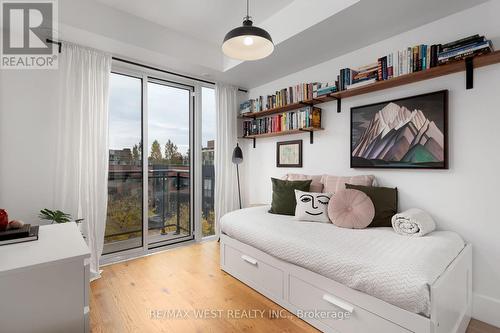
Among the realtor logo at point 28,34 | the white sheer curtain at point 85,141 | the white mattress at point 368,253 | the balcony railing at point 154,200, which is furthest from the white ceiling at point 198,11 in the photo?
the white mattress at point 368,253

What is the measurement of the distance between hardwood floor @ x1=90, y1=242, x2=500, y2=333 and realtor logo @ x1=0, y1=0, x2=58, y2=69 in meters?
2.29

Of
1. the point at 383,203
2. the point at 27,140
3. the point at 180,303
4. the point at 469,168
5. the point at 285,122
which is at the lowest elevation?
the point at 180,303

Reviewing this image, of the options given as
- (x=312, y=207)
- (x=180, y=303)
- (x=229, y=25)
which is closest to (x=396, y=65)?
(x=312, y=207)

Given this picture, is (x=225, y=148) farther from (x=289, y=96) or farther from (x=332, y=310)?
(x=332, y=310)

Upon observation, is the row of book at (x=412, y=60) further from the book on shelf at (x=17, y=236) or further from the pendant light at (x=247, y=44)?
the book on shelf at (x=17, y=236)

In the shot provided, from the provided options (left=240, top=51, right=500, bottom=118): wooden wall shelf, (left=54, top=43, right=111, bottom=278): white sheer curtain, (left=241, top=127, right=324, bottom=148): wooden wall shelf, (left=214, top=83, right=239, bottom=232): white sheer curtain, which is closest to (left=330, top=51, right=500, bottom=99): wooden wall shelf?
(left=240, top=51, right=500, bottom=118): wooden wall shelf

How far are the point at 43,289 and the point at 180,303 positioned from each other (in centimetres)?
120

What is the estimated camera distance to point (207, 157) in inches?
150

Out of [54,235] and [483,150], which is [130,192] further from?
[483,150]

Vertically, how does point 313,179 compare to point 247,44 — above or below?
below

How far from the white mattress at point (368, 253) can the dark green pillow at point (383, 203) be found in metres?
0.12

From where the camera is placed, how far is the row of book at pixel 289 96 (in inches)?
111

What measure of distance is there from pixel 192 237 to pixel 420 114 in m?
3.21

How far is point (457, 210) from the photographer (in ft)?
6.66
